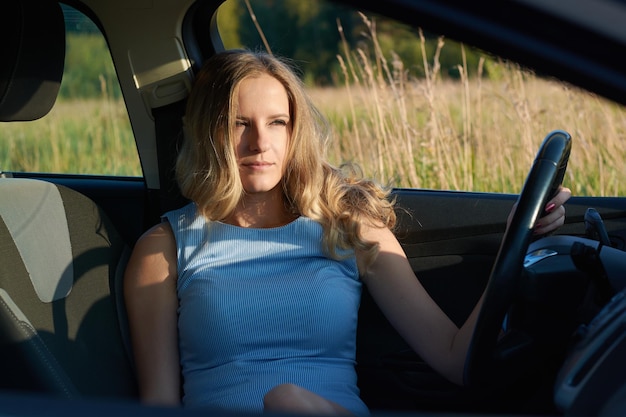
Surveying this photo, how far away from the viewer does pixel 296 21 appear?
1555 centimetres

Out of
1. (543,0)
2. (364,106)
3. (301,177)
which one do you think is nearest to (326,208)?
(301,177)

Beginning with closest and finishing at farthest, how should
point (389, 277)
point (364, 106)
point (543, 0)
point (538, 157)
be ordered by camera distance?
1. point (543, 0)
2. point (538, 157)
3. point (389, 277)
4. point (364, 106)

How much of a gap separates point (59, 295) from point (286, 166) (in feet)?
2.10

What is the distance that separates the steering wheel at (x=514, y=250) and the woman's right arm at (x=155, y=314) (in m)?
0.79

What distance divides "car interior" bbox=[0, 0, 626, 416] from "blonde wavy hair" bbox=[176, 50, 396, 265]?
20cm

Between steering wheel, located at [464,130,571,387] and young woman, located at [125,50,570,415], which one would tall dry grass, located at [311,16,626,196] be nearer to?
young woman, located at [125,50,570,415]

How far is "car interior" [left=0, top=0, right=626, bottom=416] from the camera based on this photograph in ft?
5.02

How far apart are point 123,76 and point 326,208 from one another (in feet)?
2.44

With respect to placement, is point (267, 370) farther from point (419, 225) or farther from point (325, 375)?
point (419, 225)

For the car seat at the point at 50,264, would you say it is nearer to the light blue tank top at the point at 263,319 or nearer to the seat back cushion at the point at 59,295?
the seat back cushion at the point at 59,295

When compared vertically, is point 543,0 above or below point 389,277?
above

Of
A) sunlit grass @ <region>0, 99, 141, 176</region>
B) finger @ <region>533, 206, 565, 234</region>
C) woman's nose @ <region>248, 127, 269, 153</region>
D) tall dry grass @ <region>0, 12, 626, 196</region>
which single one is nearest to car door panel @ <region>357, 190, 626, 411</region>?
finger @ <region>533, 206, 565, 234</region>

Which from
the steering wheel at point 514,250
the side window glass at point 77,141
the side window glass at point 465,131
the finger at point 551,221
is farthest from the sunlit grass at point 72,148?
the steering wheel at point 514,250

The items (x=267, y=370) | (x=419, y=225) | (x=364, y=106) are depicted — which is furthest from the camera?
(x=364, y=106)
